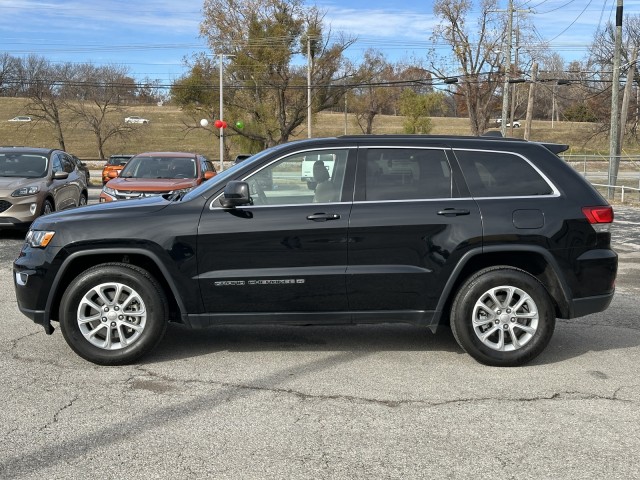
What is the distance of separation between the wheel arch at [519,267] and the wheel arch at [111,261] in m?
2.08

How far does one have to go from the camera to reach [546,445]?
3.97 meters

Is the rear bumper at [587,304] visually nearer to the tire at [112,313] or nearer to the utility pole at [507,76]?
the tire at [112,313]

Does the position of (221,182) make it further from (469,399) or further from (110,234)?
(469,399)

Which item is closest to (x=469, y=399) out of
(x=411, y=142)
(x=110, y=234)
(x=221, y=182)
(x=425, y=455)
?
(x=425, y=455)

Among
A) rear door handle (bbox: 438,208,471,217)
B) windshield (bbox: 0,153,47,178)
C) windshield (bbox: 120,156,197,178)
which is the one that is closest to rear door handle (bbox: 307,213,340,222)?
rear door handle (bbox: 438,208,471,217)

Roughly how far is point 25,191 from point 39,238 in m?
7.40

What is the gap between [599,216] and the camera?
5488 millimetres

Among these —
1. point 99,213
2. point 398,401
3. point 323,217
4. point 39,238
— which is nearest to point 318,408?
point 398,401

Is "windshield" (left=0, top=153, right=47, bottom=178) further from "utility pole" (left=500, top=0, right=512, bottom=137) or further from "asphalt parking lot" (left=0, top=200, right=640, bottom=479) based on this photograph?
"utility pole" (left=500, top=0, right=512, bottom=137)

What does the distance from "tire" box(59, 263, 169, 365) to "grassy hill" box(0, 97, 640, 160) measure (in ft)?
197

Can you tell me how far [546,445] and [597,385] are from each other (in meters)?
1.31

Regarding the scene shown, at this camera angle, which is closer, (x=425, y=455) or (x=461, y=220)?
(x=425, y=455)

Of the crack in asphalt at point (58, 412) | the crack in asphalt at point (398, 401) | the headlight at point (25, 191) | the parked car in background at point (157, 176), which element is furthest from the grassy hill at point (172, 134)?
the crack in asphalt at point (58, 412)

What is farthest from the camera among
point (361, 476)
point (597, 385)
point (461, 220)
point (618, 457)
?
point (461, 220)
